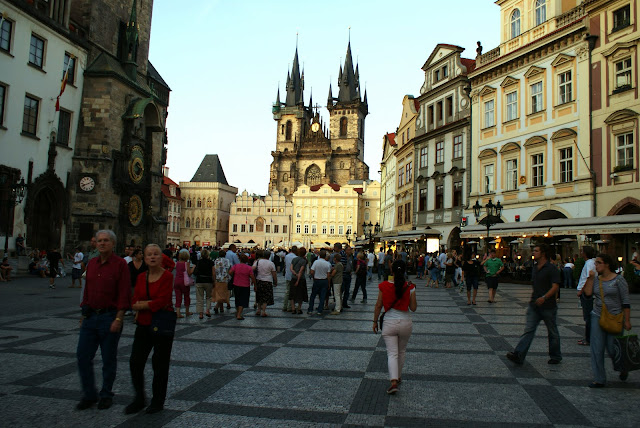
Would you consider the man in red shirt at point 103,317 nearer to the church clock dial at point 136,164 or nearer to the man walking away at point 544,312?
the man walking away at point 544,312

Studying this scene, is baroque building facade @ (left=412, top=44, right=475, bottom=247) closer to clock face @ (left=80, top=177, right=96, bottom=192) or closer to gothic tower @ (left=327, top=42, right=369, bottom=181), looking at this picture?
clock face @ (left=80, top=177, right=96, bottom=192)

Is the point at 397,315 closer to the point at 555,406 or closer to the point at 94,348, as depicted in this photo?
the point at 555,406

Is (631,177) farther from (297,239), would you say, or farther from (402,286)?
(297,239)

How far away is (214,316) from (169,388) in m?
6.79

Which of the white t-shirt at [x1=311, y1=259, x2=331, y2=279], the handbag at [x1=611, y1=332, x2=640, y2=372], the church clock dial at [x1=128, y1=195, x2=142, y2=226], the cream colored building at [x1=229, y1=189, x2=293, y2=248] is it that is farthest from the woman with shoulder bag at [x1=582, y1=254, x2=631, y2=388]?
the cream colored building at [x1=229, y1=189, x2=293, y2=248]

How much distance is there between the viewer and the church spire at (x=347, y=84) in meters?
123

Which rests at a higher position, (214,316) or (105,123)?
(105,123)

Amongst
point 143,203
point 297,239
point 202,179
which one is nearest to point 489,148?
point 143,203

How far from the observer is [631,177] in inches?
882

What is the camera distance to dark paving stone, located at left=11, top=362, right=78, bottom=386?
5.93 meters

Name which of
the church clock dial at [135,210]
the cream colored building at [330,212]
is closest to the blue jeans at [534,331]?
the church clock dial at [135,210]

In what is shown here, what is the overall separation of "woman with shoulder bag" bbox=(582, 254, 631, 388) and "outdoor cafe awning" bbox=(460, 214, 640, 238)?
1538 centimetres

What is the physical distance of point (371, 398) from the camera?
5.61m

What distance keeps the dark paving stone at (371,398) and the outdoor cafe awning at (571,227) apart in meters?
17.6
